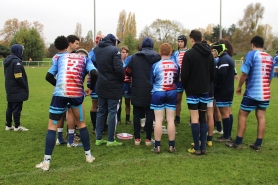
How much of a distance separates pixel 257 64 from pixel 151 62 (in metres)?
2.03

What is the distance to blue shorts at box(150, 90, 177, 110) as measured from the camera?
5.24m

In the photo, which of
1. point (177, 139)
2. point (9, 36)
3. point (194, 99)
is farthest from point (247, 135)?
point (9, 36)

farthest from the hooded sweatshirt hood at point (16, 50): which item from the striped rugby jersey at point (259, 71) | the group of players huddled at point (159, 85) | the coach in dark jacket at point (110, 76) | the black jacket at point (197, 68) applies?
the striped rugby jersey at point (259, 71)

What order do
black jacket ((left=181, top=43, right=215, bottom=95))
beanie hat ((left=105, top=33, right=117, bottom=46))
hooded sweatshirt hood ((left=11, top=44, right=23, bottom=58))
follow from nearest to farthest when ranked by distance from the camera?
black jacket ((left=181, top=43, right=215, bottom=95)), beanie hat ((left=105, top=33, right=117, bottom=46)), hooded sweatshirt hood ((left=11, top=44, right=23, bottom=58))

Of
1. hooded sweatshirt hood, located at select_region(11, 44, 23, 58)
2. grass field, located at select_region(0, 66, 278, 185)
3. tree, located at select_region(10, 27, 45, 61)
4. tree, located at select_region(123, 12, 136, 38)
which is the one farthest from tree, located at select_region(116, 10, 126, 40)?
grass field, located at select_region(0, 66, 278, 185)

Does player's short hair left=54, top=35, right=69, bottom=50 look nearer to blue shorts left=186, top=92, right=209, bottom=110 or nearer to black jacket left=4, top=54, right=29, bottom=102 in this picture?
blue shorts left=186, top=92, right=209, bottom=110

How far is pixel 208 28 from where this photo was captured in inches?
3974

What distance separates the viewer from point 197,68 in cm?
509

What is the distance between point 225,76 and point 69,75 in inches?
127

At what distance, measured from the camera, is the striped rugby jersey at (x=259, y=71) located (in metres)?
5.28

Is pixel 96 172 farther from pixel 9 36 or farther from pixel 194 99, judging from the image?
pixel 9 36

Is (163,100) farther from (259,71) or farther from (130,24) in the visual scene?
(130,24)

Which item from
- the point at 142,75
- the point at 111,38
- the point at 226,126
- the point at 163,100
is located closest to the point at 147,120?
the point at 163,100

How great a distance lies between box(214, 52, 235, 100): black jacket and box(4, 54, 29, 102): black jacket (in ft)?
15.2
